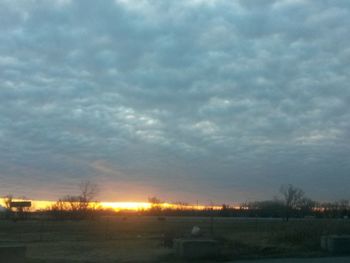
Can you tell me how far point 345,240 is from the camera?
2423cm

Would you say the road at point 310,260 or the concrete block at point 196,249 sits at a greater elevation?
the concrete block at point 196,249

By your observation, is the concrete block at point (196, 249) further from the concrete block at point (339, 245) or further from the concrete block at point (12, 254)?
the concrete block at point (12, 254)

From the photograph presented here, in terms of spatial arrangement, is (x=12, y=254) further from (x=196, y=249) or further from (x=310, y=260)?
(x=310, y=260)

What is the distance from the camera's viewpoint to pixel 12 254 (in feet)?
63.9

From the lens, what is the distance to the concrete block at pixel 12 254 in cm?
1916

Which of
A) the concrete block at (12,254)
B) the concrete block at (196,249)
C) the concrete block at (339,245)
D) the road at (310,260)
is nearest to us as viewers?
the concrete block at (12,254)

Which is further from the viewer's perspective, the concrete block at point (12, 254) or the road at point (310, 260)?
the road at point (310, 260)

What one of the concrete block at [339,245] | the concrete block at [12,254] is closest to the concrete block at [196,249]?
the concrete block at [339,245]

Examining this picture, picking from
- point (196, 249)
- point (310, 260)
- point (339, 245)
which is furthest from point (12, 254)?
point (339, 245)

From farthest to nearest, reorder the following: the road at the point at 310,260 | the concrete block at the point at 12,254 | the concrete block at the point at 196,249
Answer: the concrete block at the point at 196,249, the road at the point at 310,260, the concrete block at the point at 12,254

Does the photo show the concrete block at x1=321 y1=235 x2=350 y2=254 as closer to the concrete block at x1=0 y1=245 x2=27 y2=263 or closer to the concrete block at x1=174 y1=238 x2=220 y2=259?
the concrete block at x1=174 y1=238 x2=220 y2=259

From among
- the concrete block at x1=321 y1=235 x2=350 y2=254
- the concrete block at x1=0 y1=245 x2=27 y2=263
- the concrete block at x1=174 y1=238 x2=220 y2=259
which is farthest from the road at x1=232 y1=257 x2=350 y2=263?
the concrete block at x1=0 y1=245 x2=27 y2=263

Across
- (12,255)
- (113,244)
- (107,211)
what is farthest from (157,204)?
(12,255)

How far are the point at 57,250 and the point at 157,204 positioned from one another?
133m
